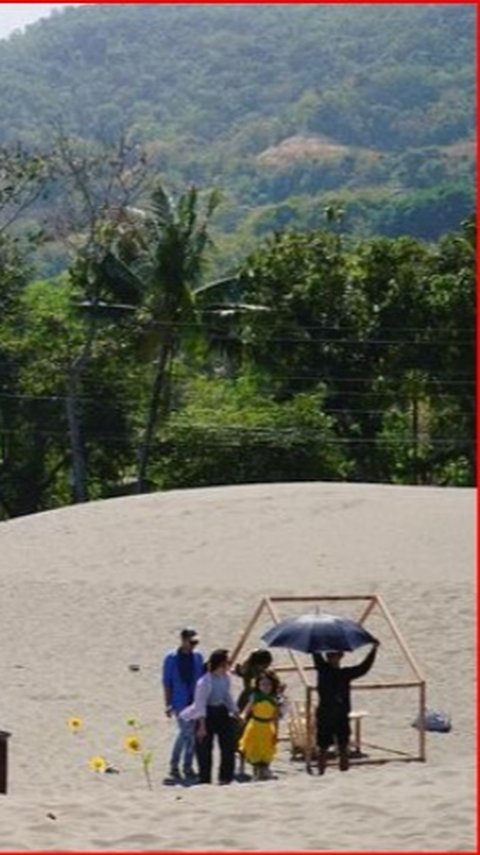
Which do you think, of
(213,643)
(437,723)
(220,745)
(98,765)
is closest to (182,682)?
(220,745)

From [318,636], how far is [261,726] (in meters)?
1.35

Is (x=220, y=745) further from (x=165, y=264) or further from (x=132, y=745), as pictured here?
(x=165, y=264)

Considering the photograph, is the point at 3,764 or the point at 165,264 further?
the point at 165,264

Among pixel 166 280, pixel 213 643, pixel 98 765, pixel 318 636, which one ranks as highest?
pixel 166 280

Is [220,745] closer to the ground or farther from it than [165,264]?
closer to the ground

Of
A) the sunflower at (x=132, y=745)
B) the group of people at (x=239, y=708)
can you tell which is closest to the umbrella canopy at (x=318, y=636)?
the group of people at (x=239, y=708)

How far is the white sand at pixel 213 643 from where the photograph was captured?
1213cm

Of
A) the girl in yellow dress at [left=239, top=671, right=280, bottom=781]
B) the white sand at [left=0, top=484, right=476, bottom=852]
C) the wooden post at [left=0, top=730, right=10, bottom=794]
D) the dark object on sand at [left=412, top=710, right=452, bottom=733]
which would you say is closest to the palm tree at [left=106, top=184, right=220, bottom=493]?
the white sand at [left=0, top=484, right=476, bottom=852]

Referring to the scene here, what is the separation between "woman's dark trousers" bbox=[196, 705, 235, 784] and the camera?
15391mm

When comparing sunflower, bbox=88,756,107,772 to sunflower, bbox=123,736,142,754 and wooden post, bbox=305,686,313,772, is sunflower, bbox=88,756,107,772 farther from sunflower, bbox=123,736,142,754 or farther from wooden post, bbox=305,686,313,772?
wooden post, bbox=305,686,313,772

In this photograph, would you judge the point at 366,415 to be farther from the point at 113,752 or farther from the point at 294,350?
the point at 113,752

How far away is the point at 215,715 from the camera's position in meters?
15.4

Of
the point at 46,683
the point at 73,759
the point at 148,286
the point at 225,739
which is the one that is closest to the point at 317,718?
the point at 225,739

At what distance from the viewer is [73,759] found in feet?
58.6
